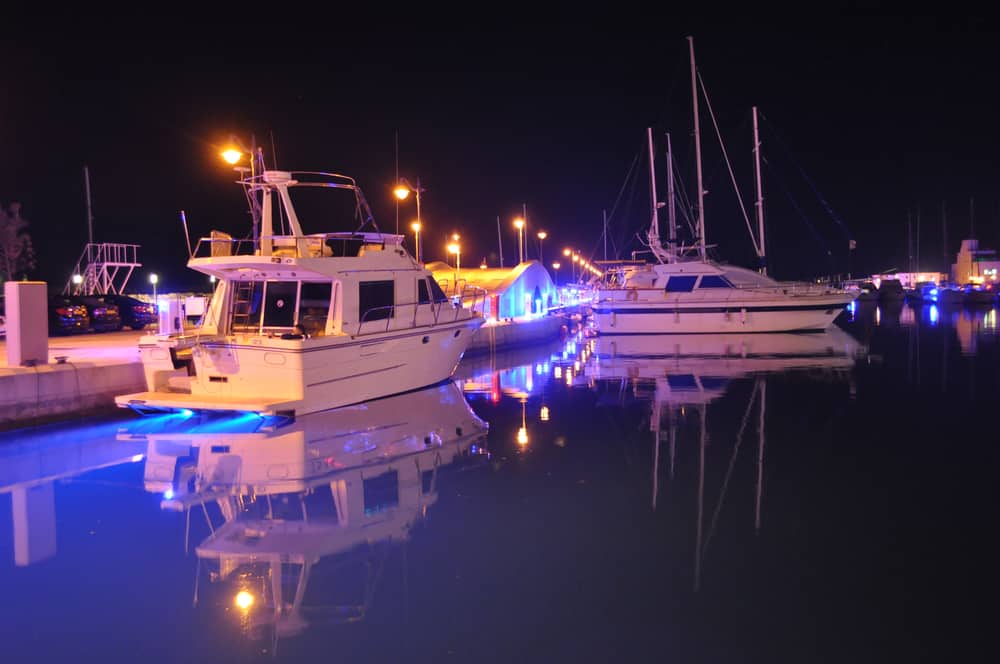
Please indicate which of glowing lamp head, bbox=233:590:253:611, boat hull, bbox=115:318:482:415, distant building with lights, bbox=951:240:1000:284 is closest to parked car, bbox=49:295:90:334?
boat hull, bbox=115:318:482:415

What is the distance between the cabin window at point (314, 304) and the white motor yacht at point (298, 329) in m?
0.02

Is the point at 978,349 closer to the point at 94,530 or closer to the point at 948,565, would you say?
the point at 948,565

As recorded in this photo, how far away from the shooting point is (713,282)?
3684 centimetres

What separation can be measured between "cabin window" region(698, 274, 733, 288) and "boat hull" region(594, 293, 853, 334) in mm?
864

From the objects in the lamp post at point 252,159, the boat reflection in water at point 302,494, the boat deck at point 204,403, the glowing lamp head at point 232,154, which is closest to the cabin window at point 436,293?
the boat reflection in water at point 302,494

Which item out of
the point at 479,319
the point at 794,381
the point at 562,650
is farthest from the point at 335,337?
the point at 794,381

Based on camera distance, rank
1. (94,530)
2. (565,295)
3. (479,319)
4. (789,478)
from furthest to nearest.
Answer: (565,295), (479,319), (789,478), (94,530)

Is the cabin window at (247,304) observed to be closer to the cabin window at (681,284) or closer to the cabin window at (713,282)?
the cabin window at (681,284)

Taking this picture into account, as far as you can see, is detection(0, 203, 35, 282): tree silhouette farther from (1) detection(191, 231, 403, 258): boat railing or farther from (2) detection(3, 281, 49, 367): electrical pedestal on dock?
(1) detection(191, 231, 403, 258): boat railing

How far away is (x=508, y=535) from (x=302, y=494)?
9.75 ft

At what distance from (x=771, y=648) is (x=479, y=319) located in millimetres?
15050

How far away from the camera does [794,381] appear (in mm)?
20281

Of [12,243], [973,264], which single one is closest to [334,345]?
[12,243]

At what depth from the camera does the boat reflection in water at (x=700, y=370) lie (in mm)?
11475
